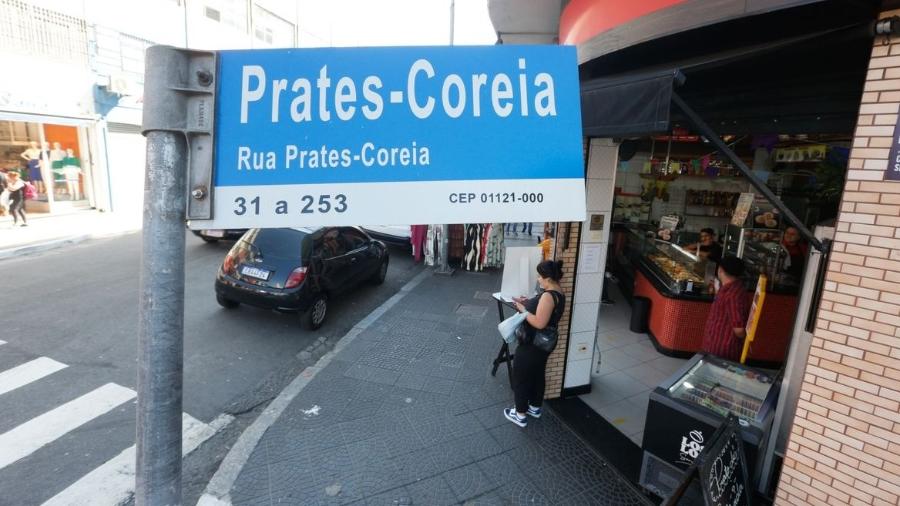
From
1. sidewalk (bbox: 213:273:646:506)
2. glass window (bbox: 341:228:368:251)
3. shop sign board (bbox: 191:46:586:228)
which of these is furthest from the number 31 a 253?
glass window (bbox: 341:228:368:251)

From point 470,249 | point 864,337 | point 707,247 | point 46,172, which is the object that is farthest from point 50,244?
point 864,337

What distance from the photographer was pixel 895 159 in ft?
8.05

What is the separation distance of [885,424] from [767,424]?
1.28 m

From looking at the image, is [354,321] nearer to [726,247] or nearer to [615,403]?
[615,403]

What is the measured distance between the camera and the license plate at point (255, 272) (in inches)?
285

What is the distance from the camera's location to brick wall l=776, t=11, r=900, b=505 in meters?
2.50

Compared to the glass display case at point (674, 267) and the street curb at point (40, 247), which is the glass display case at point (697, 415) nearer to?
the glass display case at point (674, 267)

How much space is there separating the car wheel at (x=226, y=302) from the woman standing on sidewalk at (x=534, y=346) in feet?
17.3

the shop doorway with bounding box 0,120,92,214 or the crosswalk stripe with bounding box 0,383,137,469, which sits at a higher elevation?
the shop doorway with bounding box 0,120,92,214

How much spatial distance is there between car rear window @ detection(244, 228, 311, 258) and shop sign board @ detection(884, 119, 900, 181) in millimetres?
6899

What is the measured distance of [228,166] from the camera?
159cm

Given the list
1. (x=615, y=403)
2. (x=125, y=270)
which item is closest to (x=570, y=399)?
(x=615, y=403)

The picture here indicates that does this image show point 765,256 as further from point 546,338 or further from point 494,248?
point 494,248

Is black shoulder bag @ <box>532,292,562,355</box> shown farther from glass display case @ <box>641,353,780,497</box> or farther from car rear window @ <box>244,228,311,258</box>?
car rear window @ <box>244,228,311,258</box>
